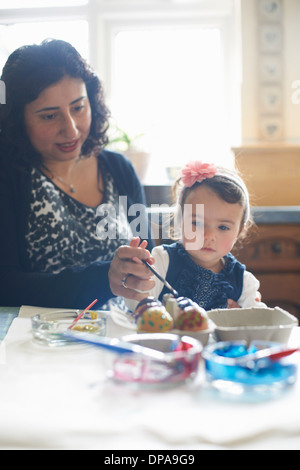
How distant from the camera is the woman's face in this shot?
1.42m

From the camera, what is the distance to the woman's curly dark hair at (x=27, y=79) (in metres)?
1.41

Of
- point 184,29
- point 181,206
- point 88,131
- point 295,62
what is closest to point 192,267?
point 181,206

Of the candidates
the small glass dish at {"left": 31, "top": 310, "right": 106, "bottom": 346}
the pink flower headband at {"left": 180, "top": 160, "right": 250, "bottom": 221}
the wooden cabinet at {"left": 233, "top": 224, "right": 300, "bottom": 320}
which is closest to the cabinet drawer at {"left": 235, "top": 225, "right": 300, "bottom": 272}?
the wooden cabinet at {"left": 233, "top": 224, "right": 300, "bottom": 320}

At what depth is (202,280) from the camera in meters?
1.22

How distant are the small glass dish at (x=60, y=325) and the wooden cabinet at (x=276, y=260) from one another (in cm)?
150

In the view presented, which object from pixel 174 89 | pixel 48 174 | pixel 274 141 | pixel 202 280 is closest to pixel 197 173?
pixel 202 280

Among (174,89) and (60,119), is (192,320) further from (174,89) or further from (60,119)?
(174,89)

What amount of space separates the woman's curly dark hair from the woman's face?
2 centimetres

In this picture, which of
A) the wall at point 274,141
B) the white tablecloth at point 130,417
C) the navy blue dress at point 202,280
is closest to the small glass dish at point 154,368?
the white tablecloth at point 130,417

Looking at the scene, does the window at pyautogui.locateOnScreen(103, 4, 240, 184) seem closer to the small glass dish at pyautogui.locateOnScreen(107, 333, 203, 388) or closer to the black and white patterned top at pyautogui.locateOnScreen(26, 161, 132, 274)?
the black and white patterned top at pyautogui.locateOnScreen(26, 161, 132, 274)
